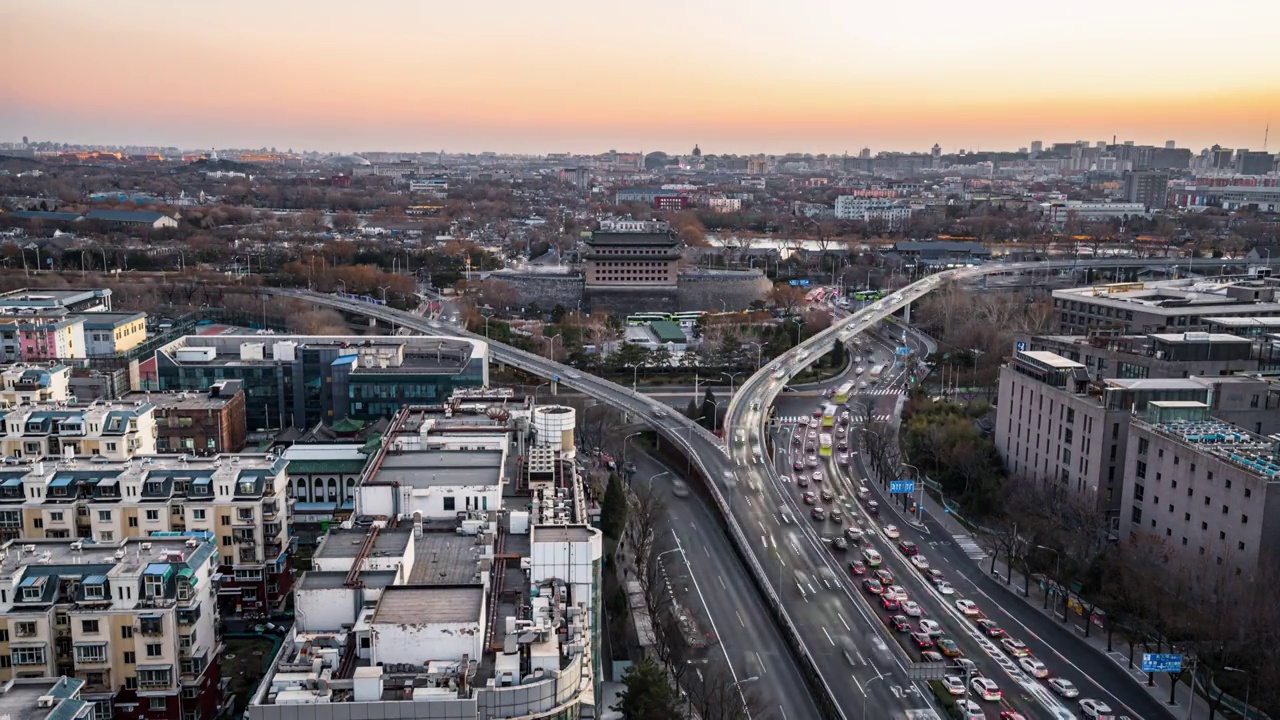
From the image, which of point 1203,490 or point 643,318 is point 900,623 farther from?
point 643,318

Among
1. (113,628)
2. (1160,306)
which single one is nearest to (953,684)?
(113,628)

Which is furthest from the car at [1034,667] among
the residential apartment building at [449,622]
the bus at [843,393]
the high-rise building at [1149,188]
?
the high-rise building at [1149,188]

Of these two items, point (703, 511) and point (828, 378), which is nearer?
point (703, 511)

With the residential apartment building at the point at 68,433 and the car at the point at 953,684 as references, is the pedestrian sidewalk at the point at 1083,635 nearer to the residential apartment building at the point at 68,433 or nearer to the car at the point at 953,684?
the car at the point at 953,684

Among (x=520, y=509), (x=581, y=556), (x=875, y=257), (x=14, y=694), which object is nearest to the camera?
(x=14, y=694)

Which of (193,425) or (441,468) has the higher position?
(441,468)

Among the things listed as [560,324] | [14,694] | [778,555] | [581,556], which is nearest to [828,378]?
[560,324]

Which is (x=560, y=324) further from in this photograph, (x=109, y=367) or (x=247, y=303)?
(x=109, y=367)
